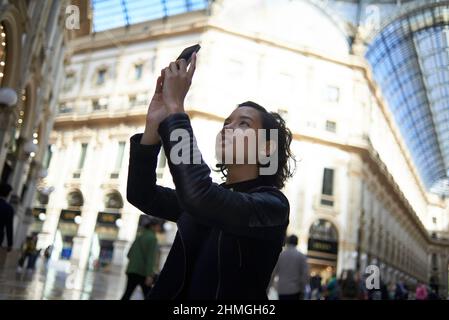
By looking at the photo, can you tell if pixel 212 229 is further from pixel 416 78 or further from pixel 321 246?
pixel 416 78

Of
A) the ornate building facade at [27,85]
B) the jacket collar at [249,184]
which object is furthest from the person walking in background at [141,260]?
the ornate building facade at [27,85]

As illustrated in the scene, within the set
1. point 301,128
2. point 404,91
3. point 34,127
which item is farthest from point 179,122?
point 404,91

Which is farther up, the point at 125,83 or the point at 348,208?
the point at 125,83

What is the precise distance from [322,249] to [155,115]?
87.6 feet

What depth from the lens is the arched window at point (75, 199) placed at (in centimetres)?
2767

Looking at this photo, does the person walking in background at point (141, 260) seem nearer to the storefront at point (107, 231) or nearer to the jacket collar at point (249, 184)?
the jacket collar at point (249, 184)

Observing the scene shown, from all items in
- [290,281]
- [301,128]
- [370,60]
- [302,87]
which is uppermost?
[370,60]

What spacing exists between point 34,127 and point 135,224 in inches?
495

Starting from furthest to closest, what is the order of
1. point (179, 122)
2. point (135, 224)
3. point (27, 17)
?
point (135, 224)
point (27, 17)
point (179, 122)

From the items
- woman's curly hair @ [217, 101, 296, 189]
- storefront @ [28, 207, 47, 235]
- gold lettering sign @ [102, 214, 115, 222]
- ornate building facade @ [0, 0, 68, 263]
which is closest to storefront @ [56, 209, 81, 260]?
storefront @ [28, 207, 47, 235]

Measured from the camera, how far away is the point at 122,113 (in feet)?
88.8

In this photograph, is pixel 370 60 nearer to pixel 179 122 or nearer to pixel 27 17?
pixel 27 17

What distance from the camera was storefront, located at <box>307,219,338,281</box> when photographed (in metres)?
26.2

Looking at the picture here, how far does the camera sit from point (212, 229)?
1.12m
